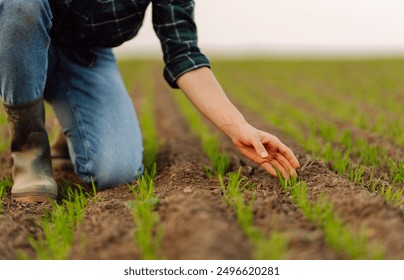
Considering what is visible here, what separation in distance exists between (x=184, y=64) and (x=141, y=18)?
0.44 metres

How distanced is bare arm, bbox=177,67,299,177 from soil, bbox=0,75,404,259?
121 millimetres

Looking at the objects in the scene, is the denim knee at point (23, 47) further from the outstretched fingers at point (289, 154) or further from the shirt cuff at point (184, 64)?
the outstretched fingers at point (289, 154)

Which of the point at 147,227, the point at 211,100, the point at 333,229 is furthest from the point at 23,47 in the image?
the point at 333,229

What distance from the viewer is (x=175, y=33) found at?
2566mm

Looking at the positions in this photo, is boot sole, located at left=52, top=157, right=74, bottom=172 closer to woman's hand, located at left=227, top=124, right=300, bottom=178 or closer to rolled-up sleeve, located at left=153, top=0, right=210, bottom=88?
rolled-up sleeve, located at left=153, top=0, right=210, bottom=88

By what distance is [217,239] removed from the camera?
1.52m

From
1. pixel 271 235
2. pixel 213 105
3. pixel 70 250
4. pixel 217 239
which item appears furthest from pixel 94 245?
pixel 213 105

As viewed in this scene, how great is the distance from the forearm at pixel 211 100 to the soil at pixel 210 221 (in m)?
0.30

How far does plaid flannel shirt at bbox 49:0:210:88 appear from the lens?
2.52m

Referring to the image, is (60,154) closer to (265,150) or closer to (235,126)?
(235,126)

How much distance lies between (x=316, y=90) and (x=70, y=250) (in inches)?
265

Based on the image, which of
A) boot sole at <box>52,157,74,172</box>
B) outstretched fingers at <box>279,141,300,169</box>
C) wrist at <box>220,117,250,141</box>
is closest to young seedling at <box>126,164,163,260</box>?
wrist at <box>220,117,250,141</box>

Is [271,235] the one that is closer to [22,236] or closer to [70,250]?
[70,250]
